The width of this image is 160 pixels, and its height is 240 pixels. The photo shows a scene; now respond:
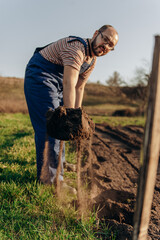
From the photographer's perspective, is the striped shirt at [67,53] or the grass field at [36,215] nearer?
the grass field at [36,215]

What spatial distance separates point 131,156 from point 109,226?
251 centimetres

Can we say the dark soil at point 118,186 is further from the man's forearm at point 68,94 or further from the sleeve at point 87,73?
the sleeve at point 87,73

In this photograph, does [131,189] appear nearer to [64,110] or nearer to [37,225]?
[37,225]

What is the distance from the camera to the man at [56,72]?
6.25ft

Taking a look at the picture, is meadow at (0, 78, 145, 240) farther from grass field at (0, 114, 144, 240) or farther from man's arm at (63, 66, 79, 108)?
man's arm at (63, 66, 79, 108)

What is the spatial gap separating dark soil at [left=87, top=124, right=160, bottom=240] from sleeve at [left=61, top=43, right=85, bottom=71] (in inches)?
55.1

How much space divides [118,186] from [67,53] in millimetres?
1897

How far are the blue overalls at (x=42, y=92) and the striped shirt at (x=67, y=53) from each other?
0.08 m

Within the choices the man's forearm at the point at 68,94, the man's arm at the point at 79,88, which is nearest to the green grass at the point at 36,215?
the man's forearm at the point at 68,94

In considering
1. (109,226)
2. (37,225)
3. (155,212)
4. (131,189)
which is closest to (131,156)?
(131,189)

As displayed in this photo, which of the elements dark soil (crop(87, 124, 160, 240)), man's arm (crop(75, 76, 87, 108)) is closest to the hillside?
dark soil (crop(87, 124, 160, 240))

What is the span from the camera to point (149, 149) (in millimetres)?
1072

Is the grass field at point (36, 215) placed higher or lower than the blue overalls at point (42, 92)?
lower

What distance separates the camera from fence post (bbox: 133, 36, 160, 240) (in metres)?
1.03
